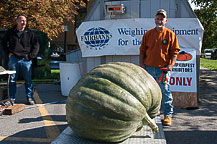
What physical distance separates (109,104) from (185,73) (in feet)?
12.2

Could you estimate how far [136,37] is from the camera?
5.63m

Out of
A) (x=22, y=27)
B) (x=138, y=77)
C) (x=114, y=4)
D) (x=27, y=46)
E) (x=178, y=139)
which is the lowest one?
(x=178, y=139)

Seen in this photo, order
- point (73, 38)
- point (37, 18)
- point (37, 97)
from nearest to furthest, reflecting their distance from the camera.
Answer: point (37, 97)
point (37, 18)
point (73, 38)

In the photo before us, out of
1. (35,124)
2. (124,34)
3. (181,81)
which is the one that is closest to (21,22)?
(35,124)

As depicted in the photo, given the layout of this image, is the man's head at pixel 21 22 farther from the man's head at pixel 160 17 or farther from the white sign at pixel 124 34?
the man's head at pixel 160 17

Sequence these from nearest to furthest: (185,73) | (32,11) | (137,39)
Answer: (185,73)
(137,39)
(32,11)

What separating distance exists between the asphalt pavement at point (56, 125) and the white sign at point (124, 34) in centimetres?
157

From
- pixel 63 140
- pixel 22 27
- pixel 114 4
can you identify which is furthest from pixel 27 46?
pixel 63 140

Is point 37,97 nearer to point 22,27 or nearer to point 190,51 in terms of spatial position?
point 22,27

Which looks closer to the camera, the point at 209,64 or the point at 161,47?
the point at 161,47

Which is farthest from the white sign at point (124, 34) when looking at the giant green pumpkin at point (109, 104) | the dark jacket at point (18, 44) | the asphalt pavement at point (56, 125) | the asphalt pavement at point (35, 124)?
the giant green pumpkin at point (109, 104)

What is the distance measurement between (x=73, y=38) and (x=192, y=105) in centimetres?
2364

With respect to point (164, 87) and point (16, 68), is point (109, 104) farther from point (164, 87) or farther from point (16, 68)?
point (16, 68)

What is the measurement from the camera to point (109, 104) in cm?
219
